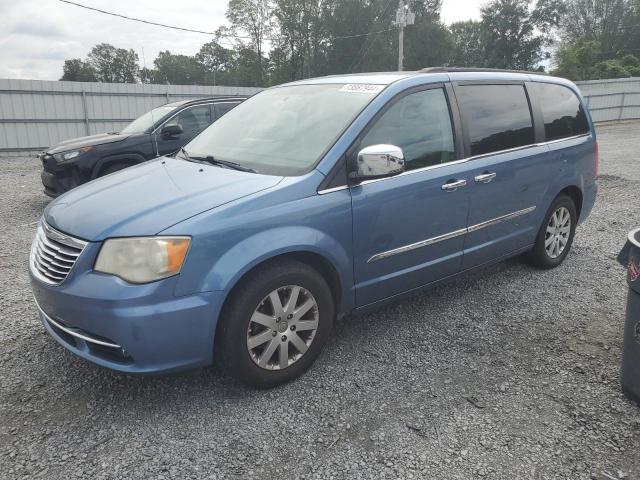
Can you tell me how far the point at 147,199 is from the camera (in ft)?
8.81

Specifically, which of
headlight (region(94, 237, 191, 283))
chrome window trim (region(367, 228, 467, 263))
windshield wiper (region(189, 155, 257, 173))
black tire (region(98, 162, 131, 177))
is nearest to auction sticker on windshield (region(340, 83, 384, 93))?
→ windshield wiper (region(189, 155, 257, 173))

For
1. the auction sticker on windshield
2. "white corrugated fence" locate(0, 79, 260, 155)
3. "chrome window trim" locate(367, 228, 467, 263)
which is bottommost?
"chrome window trim" locate(367, 228, 467, 263)

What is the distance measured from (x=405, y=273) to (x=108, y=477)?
2.06 m

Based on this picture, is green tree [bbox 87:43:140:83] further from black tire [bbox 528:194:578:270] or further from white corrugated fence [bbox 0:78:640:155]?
black tire [bbox 528:194:578:270]

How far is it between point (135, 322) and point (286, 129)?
1.63 metres

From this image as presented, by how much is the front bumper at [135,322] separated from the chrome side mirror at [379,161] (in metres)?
1.11

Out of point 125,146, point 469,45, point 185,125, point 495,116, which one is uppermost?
point 469,45

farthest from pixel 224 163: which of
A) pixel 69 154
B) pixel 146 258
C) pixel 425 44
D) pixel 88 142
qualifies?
pixel 425 44

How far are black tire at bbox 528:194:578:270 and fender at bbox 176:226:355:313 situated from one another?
236 cm

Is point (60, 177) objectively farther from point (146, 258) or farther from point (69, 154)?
point (146, 258)

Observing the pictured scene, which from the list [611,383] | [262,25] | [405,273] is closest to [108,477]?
[405,273]

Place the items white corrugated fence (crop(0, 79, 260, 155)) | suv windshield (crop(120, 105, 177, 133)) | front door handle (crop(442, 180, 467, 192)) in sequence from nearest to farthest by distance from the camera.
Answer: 1. front door handle (crop(442, 180, 467, 192))
2. suv windshield (crop(120, 105, 177, 133))
3. white corrugated fence (crop(0, 79, 260, 155))

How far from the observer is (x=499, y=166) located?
3744 millimetres

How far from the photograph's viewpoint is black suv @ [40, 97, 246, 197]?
22.7 feet
